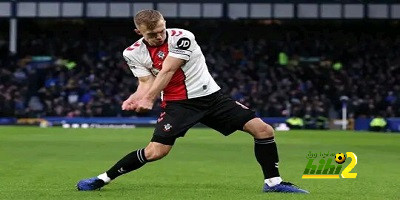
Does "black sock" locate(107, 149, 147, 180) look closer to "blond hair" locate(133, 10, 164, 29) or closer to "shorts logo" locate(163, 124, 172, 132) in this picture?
"shorts logo" locate(163, 124, 172, 132)

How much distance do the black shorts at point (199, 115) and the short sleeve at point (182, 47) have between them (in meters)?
0.63

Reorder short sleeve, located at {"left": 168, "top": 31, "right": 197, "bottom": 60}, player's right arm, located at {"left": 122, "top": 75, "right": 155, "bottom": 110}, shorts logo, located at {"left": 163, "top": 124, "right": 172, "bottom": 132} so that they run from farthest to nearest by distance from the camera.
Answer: shorts logo, located at {"left": 163, "top": 124, "right": 172, "bottom": 132} < short sleeve, located at {"left": 168, "top": 31, "right": 197, "bottom": 60} < player's right arm, located at {"left": 122, "top": 75, "right": 155, "bottom": 110}

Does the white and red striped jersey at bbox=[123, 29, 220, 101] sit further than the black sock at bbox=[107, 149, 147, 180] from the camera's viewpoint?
No

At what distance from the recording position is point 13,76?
50625 millimetres

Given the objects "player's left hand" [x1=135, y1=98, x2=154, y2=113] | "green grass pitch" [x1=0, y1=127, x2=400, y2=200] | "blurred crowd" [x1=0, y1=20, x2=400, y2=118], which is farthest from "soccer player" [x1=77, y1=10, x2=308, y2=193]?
"blurred crowd" [x1=0, y1=20, x2=400, y2=118]

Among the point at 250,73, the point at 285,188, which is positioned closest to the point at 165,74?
the point at 285,188

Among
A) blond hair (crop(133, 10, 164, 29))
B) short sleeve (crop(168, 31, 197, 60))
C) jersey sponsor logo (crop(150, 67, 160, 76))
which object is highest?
blond hair (crop(133, 10, 164, 29))

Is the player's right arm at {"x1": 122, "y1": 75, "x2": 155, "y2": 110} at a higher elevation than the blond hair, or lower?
lower

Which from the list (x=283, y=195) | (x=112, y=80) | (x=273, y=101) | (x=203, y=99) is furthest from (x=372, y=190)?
(x=112, y=80)

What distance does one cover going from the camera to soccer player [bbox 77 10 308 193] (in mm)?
9539

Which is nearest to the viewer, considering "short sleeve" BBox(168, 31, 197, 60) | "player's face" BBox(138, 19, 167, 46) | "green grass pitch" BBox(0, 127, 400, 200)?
"player's face" BBox(138, 19, 167, 46)

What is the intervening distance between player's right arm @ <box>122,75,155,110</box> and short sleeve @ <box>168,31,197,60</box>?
1.53 ft

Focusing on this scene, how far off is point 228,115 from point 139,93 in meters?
1.09

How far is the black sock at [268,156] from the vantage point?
32.9ft
